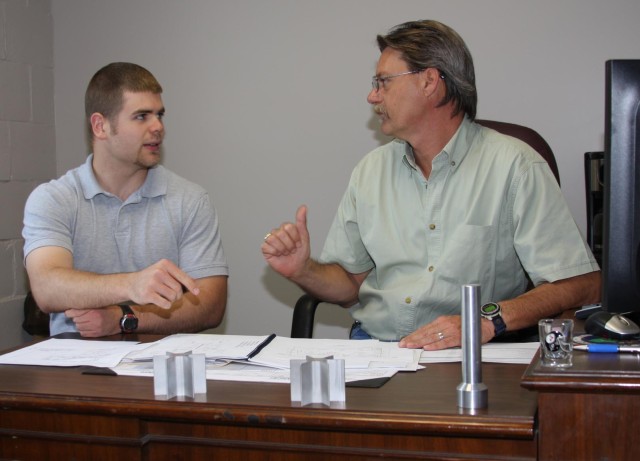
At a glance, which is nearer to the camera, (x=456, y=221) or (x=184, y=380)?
(x=184, y=380)

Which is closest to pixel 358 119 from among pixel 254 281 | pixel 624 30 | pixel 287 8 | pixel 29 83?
pixel 287 8

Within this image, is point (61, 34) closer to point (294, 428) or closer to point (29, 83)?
point (29, 83)

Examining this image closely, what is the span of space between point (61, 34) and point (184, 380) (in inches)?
102

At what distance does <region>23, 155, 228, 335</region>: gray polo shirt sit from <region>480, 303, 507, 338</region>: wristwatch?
37.5 inches

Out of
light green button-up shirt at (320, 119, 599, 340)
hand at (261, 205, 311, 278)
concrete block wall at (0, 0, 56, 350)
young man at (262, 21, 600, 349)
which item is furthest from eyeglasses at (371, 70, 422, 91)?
concrete block wall at (0, 0, 56, 350)

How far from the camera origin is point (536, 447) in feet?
3.67

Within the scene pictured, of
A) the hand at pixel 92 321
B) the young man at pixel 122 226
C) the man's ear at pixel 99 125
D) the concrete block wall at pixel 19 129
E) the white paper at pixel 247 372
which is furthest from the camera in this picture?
the concrete block wall at pixel 19 129

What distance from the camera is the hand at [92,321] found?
192cm

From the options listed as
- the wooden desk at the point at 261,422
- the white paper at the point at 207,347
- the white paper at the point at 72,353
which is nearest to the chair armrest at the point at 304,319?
the white paper at the point at 207,347

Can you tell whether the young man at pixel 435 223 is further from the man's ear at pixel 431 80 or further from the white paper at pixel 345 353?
the white paper at pixel 345 353

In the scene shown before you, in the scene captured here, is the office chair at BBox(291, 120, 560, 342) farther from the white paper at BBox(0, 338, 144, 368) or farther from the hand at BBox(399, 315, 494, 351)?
the white paper at BBox(0, 338, 144, 368)

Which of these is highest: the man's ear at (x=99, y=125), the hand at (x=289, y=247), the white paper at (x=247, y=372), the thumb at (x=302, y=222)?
the man's ear at (x=99, y=125)

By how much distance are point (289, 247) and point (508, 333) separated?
0.57 meters

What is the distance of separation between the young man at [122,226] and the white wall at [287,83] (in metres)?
0.70
